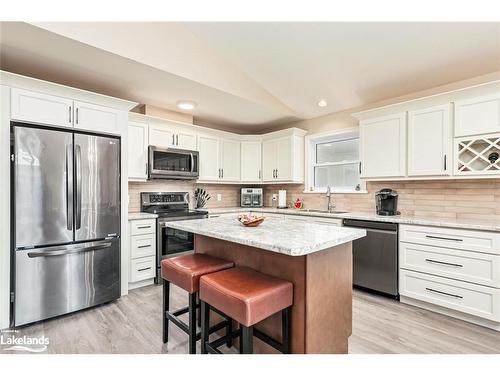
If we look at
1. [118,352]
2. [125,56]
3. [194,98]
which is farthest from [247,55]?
[118,352]

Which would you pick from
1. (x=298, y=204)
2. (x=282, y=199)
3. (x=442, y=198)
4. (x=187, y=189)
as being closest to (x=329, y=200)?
(x=298, y=204)

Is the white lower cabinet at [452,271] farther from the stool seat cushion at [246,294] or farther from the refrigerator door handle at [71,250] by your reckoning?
the refrigerator door handle at [71,250]

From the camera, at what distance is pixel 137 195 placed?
372cm

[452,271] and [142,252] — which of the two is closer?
[452,271]

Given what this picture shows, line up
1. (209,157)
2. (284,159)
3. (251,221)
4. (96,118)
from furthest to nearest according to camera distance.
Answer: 1. (284,159)
2. (209,157)
3. (96,118)
4. (251,221)

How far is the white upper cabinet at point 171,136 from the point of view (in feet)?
11.8

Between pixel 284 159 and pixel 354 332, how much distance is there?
2.78 m

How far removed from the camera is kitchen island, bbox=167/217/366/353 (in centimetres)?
151

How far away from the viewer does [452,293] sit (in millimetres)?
2410

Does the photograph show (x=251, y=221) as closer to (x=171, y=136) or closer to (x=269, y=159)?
(x=171, y=136)

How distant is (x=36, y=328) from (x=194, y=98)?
2874 mm

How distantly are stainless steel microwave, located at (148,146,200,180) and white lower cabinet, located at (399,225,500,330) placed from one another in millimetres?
2814

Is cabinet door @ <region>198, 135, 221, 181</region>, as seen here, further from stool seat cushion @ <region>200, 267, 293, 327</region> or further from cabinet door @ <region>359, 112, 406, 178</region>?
stool seat cushion @ <region>200, 267, 293, 327</region>

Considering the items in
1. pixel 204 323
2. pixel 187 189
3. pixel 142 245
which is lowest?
pixel 204 323
